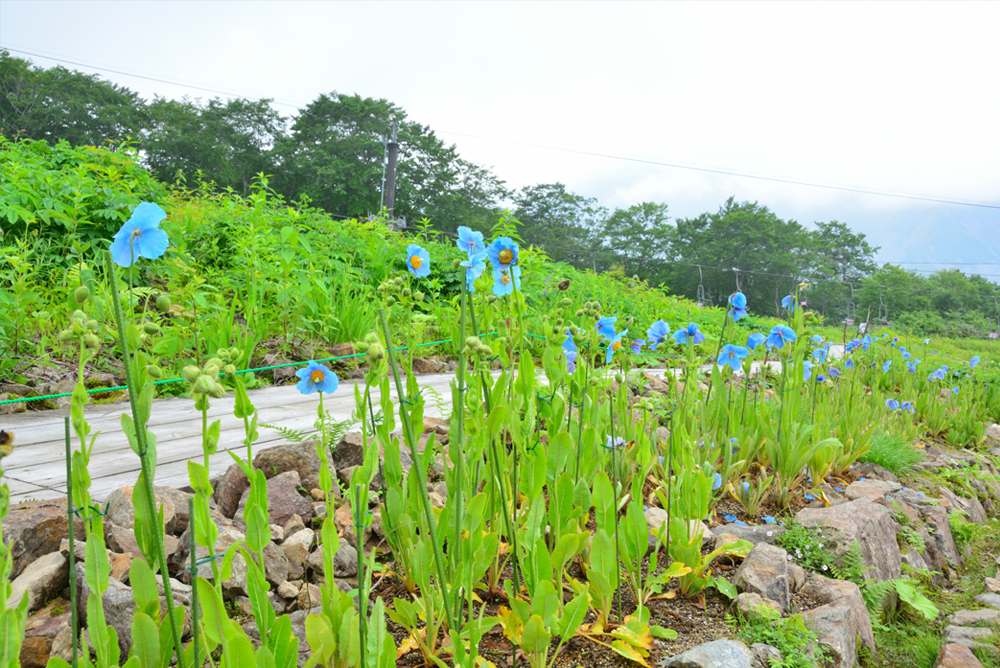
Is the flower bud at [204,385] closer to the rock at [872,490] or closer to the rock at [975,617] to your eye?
the rock at [975,617]

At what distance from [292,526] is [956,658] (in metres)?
1.59

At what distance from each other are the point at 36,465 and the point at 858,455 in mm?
3116

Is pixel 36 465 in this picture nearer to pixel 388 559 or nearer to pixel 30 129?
pixel 388 559

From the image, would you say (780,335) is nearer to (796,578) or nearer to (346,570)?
(796,578)

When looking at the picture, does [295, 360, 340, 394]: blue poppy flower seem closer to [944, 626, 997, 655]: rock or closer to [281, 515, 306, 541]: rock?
[281, 515, 306, 541]: rock

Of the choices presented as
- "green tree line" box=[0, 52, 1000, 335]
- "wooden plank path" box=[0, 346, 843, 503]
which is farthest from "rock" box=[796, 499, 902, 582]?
"green tree line" box=[0, 52, 1000, 335]

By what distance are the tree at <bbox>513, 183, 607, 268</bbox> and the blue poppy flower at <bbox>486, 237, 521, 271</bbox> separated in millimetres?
31418

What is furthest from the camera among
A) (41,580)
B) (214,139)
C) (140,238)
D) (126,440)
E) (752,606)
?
(214,139)

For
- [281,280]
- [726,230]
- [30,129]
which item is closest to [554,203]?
[726,230]

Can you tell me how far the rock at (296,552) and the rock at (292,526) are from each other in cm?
A: 6

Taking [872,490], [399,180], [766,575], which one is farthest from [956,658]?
[399,180]

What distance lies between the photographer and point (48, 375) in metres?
2.74

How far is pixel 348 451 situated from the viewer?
5.98ft

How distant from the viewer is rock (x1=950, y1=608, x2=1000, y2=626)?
5.01ft
